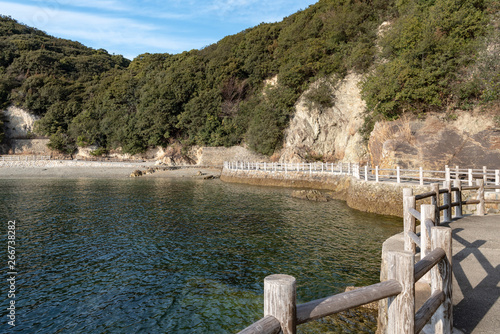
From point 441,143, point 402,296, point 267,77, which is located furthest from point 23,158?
point 402,296

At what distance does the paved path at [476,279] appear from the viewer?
3.97m

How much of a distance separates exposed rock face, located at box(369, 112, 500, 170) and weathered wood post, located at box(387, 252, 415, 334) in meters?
20.8

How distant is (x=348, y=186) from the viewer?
22.5 meters

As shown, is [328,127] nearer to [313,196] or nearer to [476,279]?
[313,196]

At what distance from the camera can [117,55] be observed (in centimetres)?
11981

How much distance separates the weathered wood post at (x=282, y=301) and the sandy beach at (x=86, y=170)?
39.3m

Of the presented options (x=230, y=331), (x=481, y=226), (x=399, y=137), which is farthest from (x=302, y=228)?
(x=399, y=137)

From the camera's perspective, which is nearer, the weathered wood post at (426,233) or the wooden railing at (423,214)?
the weathered wood post at (426,233)

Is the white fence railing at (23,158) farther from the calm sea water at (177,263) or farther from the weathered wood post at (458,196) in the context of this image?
the weathered wood post at (458,196)

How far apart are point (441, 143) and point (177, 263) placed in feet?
66.3

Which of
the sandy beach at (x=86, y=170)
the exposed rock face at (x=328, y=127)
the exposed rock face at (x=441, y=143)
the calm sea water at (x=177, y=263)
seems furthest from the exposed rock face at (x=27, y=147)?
the exposed rock face at (x=441, y=143)

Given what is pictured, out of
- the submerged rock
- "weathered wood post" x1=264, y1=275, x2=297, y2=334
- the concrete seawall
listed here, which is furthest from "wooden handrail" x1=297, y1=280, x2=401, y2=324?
the submerged rock

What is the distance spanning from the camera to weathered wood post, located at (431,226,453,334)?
12.3 feet

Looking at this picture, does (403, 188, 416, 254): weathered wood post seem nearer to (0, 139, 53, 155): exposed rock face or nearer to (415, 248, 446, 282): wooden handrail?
(415, 248, 446, 282): wooden handrail
